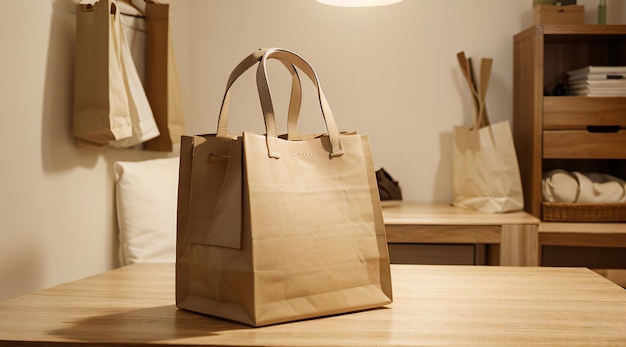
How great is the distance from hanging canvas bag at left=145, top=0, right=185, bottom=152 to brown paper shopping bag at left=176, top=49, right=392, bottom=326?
146cm

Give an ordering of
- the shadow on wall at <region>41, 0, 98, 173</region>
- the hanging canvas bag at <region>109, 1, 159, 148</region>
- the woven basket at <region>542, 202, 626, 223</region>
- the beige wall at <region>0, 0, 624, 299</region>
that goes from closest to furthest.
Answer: the shadow on wall at <region>41, 0, 98, 173</region>
the hanging canvas bag at <region>109, 1, 159, 148</region>
the woven basket at <region>542, 202, 626, 223</region>
the beige wall at <region>0, 0, 624, 299</region>

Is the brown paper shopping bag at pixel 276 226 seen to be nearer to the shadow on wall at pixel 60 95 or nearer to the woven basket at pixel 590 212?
the shadow on wall at pixel 60 95

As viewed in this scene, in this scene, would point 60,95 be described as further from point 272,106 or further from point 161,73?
point 272,106

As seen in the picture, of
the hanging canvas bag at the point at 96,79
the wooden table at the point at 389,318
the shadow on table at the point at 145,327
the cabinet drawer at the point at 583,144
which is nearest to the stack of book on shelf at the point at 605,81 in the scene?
the cabinet drawer at the point at 583,144

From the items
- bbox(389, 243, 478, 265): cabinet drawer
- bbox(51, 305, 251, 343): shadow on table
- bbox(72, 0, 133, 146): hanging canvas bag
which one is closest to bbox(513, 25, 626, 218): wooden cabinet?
bbox(389, 243, 478, 265): cabinet drawer

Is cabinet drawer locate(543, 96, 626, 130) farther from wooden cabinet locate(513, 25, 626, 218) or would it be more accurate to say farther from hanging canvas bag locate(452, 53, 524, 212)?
hanging canvas bag locate(452, 53, 524, 212)

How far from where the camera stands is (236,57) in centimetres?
Answer: 328

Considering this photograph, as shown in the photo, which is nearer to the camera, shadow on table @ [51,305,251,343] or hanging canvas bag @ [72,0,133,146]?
shadow on table @ [51,305,251,343]

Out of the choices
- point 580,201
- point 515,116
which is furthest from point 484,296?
point 515,116

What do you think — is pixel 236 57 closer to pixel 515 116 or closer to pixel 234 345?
pixel 515 116

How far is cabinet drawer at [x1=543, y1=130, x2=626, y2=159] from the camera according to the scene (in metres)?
2.79

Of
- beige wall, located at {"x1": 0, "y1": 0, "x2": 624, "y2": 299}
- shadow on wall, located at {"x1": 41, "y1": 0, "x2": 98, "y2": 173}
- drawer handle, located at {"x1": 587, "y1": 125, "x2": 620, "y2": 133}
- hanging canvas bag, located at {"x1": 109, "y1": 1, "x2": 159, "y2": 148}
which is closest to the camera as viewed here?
shadow on wall, located at {"x1": 41, "y1": 0, "x2": 98, "y2": 173}

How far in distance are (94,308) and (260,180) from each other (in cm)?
38

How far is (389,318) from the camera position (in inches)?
42.1
